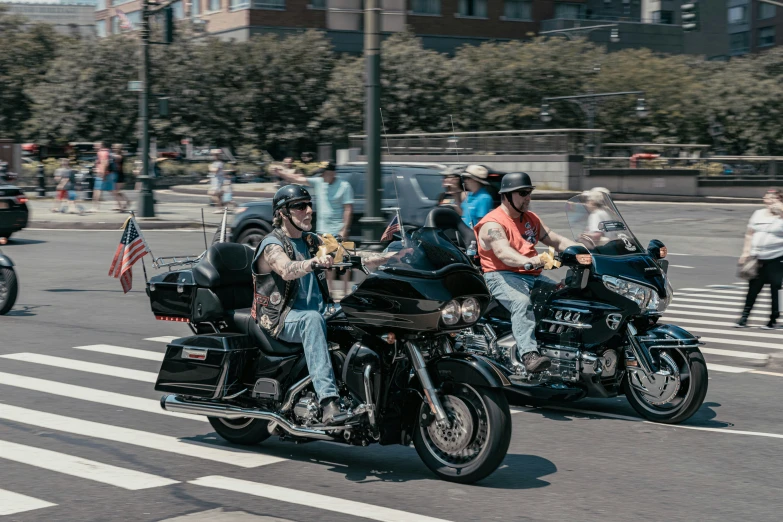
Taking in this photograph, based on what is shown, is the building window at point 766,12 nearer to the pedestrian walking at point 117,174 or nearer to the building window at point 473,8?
the building window at point 473,8

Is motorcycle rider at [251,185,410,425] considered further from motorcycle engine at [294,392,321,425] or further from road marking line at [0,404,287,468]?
road marking line at [0,404,287,468]

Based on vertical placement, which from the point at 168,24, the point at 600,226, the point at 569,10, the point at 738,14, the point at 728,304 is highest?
the point at 738,14

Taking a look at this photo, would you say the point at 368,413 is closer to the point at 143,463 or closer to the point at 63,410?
the point at 143,463

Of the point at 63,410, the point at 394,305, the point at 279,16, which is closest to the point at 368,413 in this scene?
the point at 394,305

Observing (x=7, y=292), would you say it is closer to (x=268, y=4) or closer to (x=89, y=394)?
(x=89, y=394)

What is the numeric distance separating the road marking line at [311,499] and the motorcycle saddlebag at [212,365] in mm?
664

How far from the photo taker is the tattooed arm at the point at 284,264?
621cm

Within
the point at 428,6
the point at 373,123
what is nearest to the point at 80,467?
the point at 373,123

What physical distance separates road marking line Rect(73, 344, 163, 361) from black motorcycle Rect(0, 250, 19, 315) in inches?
97.1

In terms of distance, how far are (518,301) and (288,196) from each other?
241 centimetres

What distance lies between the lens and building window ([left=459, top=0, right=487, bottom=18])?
247 ft

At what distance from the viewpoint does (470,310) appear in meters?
6.08

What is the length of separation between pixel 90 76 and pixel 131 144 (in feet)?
12.9

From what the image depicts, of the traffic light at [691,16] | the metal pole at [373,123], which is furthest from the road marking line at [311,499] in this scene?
the traffic light at [691,16]
